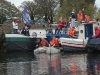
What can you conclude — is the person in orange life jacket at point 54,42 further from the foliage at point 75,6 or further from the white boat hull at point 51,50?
the foliage at point 75,6

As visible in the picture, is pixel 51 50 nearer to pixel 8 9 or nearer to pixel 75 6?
pixel 75 6

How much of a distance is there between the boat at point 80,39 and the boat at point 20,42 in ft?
11.3

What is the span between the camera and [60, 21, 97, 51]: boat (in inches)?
1140

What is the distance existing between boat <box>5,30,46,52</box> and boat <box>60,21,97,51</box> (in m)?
3.44

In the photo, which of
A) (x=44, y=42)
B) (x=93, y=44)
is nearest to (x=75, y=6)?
(x=44, y=42)

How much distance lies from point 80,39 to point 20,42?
19.2 ft

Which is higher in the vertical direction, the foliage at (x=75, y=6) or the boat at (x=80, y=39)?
the foliage at (x=75, y=6)

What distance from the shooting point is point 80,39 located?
29469 millimetres

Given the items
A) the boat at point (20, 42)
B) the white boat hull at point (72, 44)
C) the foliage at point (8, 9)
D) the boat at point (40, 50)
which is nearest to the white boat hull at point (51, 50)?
the boat at point (40, 50)

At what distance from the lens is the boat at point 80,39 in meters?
29.0

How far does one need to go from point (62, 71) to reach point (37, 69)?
5.74 ft

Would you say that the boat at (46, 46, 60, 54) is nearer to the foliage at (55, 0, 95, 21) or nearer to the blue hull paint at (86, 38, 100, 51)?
the blue hull paint at (86, 38, 100, 51)

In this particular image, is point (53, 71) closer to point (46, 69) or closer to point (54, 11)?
point (46, 69)

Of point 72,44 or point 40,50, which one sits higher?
point 72,44
